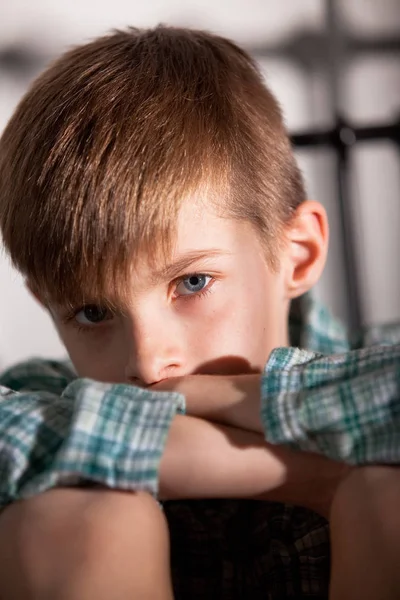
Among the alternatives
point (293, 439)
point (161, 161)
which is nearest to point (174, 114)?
point (161, 161)

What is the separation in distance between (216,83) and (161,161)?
0.15m

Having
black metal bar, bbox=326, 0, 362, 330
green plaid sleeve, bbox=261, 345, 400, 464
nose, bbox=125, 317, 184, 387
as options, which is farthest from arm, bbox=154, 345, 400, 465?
black metal bar, bbox=326, 0, 362, 330

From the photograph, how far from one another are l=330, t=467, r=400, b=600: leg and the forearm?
0.04 m

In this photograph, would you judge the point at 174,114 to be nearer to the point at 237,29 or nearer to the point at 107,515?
the point at 107,515

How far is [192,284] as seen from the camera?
792 millimetres

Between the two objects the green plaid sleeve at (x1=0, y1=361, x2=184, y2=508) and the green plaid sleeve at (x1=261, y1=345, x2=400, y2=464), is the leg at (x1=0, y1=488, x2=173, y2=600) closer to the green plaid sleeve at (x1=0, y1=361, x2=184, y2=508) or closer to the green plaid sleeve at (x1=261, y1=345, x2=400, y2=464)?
the green plaid sleeve at (x1=0, y1=361, x2=184, y2=508)

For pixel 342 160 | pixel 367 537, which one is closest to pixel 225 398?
pixel 367 537

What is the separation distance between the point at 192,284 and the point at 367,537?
32 cm

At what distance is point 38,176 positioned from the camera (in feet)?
2.57

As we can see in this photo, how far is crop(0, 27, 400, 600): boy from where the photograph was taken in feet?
1.95

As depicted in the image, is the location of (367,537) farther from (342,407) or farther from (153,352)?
(153,352)

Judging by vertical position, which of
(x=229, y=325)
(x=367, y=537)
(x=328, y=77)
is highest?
(x=328, y=77)

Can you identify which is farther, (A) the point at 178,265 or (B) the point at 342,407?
(A) the point at 178,265

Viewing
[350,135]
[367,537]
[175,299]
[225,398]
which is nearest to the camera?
Result: [367,537]
